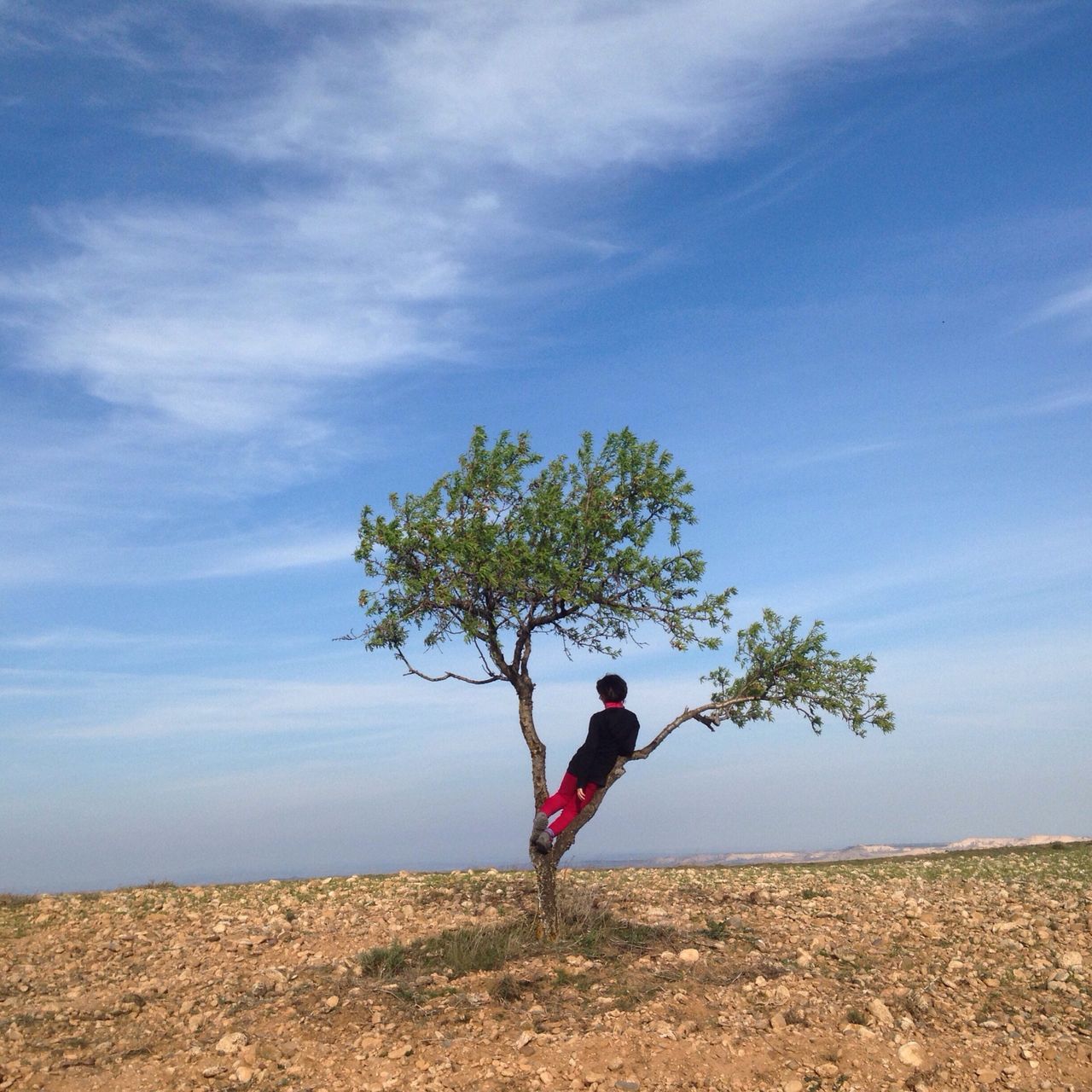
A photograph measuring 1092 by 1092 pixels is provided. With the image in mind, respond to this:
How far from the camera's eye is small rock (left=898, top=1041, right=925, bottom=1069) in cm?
949

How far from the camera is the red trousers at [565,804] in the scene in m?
12.6

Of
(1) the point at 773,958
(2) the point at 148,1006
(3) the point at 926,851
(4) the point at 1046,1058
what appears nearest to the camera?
(4) the point at 1046,1058

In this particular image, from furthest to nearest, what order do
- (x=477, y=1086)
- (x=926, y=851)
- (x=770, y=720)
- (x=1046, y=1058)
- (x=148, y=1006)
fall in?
(x=926, y=851) < (x=770, y=720) < (x=148, y=1006) < (x=1046, y=1058) < (x=477, y=1086)

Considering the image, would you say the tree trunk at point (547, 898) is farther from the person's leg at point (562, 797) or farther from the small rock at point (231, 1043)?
the small rock at point (231, 1043)

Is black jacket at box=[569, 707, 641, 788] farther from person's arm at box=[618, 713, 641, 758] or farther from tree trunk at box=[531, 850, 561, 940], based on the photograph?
tree trunk at box=[531, 850, 561, 940]

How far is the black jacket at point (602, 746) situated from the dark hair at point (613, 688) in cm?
26

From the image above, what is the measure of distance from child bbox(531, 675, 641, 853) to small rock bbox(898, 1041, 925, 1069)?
4679 millimetres

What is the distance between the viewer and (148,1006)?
37.9 feet

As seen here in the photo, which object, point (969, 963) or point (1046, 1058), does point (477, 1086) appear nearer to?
point (1046, 1058)

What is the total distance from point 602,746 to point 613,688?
2.70 ft

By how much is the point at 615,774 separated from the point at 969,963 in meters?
5.25

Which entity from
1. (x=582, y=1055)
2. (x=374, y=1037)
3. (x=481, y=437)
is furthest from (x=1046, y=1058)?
(x=481, y=437)

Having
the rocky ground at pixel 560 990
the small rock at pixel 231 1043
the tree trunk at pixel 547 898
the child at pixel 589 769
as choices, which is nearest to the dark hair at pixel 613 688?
the child at pixel 589 769

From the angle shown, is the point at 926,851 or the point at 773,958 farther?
the point at 926,851
